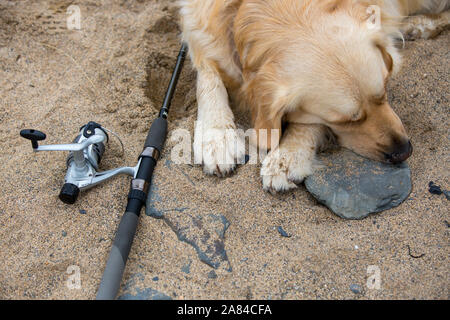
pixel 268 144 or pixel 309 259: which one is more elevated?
pixel 268 144

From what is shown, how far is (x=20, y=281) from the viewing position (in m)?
1.97

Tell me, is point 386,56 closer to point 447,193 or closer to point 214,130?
point 447,193

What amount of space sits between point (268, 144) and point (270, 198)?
36cm

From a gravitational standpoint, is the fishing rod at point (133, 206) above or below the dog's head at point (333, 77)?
below

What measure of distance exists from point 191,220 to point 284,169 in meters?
0.62

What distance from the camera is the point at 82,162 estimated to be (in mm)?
2238

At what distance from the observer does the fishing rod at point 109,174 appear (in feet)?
6.29

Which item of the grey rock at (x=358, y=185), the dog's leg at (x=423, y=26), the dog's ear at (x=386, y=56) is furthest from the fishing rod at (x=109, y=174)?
the dog's leg at (x=423, y=26)

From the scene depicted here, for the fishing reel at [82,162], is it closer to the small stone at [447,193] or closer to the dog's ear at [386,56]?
the dog's ear at [386,56]

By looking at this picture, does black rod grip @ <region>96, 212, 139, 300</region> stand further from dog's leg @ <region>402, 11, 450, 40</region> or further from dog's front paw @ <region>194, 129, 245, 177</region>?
dog's leg @ <region>402, 11, 450, 40</region>

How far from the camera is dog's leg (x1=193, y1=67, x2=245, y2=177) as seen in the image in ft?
8.14

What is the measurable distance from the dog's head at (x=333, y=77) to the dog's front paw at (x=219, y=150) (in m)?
0.22

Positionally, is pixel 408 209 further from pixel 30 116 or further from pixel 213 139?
pixel 30 116
